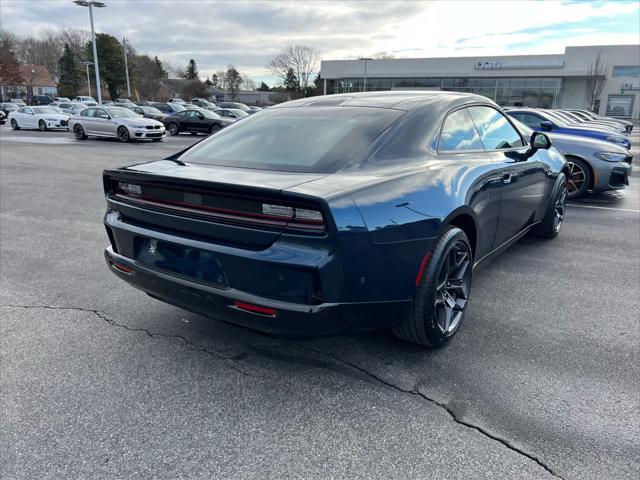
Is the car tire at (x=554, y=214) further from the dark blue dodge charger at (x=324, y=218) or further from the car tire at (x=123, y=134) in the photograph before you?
the car tire at (x=123, y=134)

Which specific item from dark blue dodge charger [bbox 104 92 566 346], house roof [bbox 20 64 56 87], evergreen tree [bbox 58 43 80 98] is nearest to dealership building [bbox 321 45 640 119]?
dark blue dodge charger [bbox 104 92 566 346]

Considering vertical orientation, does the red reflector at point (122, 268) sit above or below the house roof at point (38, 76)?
below

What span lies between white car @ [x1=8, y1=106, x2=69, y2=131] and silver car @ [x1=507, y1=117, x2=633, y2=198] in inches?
1000

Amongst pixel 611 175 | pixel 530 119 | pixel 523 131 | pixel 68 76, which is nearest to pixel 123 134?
pixel 530 119

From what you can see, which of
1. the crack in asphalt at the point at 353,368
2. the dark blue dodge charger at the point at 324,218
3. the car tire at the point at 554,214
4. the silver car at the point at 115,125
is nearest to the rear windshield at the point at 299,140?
the dark blue dodge charger at the point at 324,218

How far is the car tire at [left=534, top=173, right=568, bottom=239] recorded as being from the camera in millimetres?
5211

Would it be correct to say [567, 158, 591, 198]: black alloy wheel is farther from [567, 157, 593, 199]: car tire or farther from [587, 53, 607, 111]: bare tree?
[587, 53, 607, 111]: bare tree

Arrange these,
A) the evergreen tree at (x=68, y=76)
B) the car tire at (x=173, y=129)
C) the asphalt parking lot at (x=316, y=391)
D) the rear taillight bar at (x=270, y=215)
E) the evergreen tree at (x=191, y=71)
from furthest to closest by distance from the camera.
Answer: the evergreen tree at (x=191, y=71)
the evergreen tree at (x=68, y=76)
the car tire at (x=173, y=129)
the rear taillight bar at (x=270, y=215)
the asphalt parking lot at (x=316, y=391)

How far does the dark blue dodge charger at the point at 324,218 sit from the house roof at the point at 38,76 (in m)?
92.2

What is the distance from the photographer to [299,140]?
304 cm

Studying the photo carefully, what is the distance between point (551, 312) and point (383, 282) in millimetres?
1904

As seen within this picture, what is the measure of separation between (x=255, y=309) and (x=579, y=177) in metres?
7.58

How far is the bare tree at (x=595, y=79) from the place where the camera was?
53.1 m

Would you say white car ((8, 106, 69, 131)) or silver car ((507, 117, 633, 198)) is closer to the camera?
silver car ((507, 117, 633, 198))
